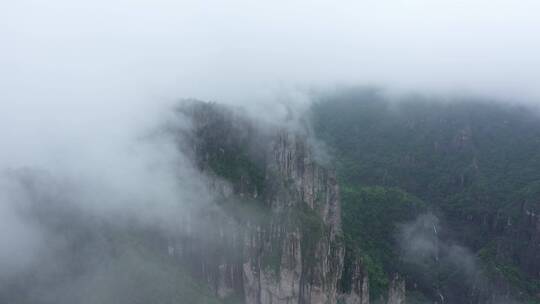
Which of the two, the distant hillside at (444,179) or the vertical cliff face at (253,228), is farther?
the distant hillside at (444,179)

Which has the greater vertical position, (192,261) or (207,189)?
(207,189)

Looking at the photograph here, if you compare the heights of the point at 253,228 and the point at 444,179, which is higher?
the point at 253,228

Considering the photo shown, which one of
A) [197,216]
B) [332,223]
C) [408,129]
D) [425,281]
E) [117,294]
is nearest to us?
[117,294]

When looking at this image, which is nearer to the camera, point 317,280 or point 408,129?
point 317,280

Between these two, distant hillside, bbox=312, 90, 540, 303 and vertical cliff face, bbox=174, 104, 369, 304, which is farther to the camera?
distant hillside, bbox=312, 90, 540, 303

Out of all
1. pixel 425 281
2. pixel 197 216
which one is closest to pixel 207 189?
pixel 197 216

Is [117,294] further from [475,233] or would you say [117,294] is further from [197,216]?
[475,233]

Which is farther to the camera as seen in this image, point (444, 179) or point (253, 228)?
point (444, 179)

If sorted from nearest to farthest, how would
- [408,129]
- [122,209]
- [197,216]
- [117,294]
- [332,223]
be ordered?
[117,294], [122,209], [197,216], [332,223], [408,129]
